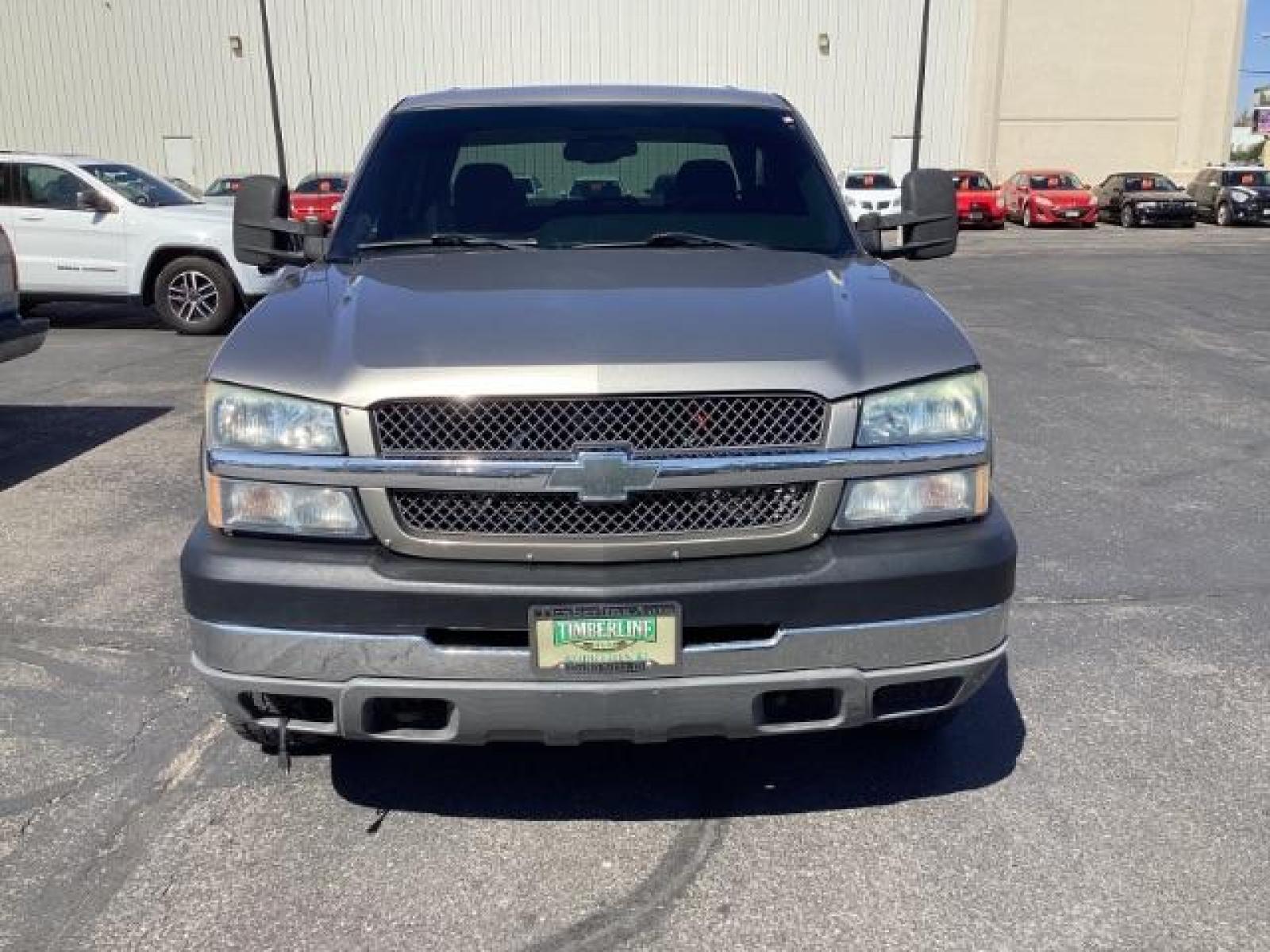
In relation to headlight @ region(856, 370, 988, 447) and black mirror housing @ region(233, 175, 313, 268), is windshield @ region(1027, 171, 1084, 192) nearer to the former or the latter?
black mirror housing @ region(233, 175, 313, 268)

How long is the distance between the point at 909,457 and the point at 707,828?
1125mm

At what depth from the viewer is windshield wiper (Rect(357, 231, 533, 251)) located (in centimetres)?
378

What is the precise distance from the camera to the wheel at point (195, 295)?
11.8 m

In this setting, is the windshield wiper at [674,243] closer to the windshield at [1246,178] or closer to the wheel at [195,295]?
the wheel at [195,295]

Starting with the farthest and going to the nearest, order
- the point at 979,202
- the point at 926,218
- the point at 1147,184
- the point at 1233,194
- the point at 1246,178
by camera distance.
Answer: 1. the point at 1147,184
2. the point at 1246,178
3. the point at 1233,194
4. the point at 979,202
5. the point at 926,218

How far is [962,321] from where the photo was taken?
519 inches

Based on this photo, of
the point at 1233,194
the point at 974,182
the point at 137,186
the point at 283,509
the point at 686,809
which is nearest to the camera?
the point at 283,509

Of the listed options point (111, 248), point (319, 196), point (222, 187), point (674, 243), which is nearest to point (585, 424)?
point (674, 243)

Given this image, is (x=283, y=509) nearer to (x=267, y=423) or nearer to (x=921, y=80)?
(x=267, y=423)

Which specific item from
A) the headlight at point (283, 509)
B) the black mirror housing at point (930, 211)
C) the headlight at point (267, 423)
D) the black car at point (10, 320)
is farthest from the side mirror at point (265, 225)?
the black car at point (10, 320)

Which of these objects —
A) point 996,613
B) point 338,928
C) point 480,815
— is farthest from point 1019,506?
point 338,928

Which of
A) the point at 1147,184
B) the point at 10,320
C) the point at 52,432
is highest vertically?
the point at 10,320

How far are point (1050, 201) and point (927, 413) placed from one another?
3159 cm

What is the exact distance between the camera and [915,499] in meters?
2.76
